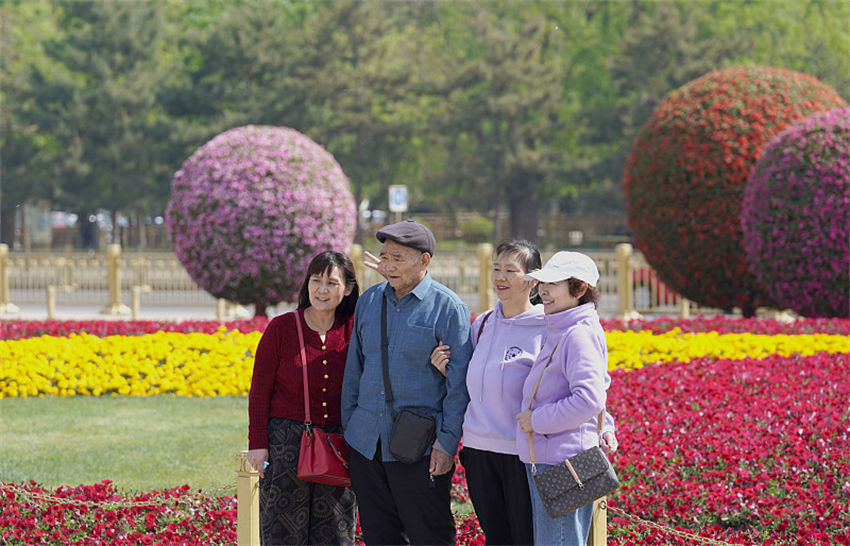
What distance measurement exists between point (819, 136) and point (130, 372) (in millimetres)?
7993

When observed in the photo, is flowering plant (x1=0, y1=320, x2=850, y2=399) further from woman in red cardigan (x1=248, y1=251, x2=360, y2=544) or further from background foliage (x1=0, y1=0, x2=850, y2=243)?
background foliage (x1=0, y1=0, x2=850, y2=243)

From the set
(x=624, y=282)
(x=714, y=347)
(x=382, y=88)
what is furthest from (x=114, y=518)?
(x=382, y=88)

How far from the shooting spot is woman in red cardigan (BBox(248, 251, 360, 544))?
4.27 m

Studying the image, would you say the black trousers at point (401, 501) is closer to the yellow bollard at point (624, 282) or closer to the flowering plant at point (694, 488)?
the flowering plant at point (694, 488)

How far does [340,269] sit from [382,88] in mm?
30050

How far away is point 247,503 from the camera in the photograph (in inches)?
173

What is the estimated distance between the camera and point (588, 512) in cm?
382

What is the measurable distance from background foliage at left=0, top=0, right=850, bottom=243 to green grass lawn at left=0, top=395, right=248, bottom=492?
23992 mm

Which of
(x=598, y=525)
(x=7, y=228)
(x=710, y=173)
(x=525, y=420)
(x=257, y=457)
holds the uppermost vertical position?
(x=710, y=173)

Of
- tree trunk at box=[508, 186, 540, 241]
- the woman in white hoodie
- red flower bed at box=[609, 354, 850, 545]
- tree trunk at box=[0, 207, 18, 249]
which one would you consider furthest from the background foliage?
the woman in white hoodie

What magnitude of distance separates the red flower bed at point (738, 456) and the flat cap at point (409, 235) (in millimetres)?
1977

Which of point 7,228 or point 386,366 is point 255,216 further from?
point 7,228

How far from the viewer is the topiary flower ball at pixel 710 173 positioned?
43.3ft

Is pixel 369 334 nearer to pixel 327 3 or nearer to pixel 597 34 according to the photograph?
pixel 327 3
